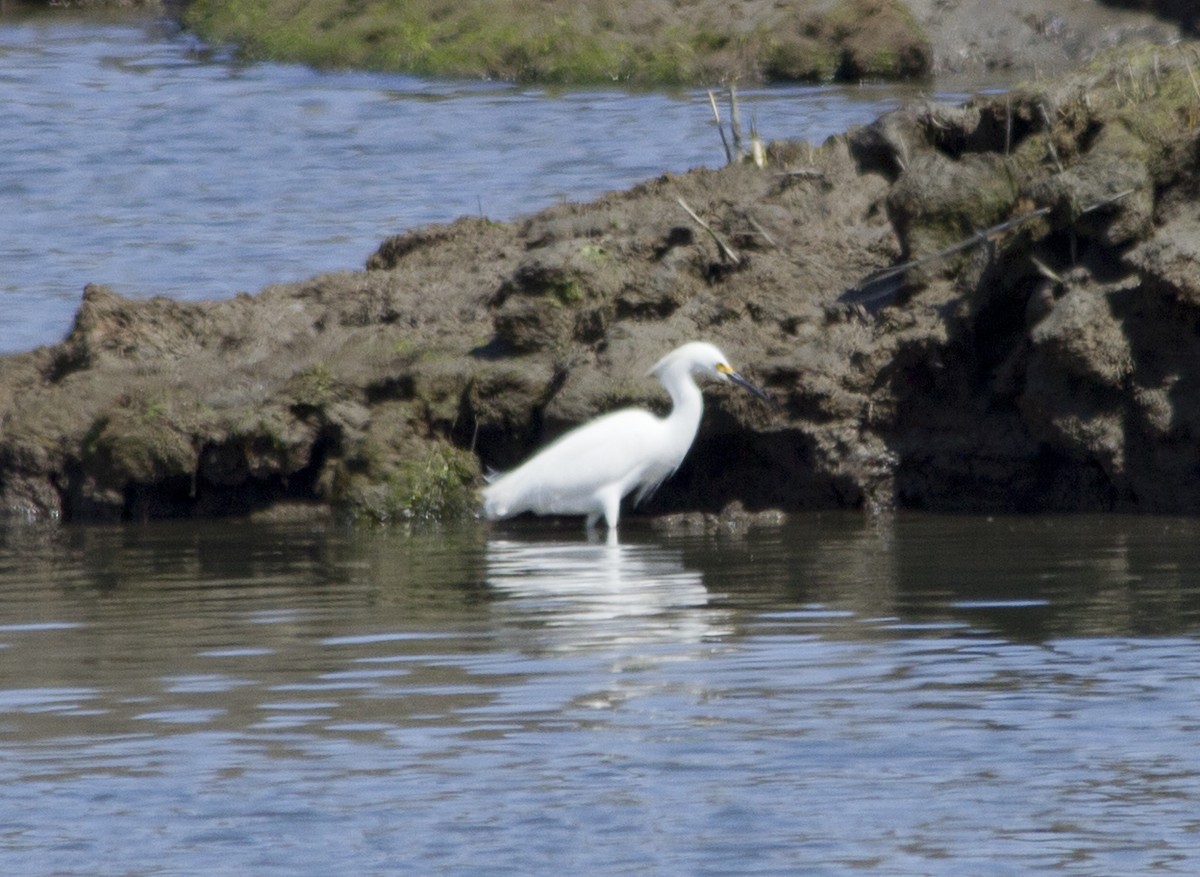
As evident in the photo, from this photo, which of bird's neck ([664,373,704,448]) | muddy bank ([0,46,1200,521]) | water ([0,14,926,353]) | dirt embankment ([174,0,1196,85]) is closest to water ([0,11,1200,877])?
muddy bank ([0,46,1200,521])

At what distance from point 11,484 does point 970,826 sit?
28.7ft

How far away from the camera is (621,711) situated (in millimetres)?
7219

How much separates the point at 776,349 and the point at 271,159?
1399 centimetres

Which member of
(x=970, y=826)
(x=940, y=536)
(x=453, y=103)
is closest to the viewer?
Answer: (x=970, y=826)

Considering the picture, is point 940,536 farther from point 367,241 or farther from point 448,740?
point 367,241

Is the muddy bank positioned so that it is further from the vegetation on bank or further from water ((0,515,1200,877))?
the vegetation on bank

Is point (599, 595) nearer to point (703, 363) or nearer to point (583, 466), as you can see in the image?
point (583, 466)

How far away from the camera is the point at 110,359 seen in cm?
1362

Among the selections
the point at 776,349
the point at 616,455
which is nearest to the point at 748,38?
the point at 776,349

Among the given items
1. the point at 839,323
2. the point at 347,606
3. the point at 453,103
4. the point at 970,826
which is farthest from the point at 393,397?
the point at 453,103

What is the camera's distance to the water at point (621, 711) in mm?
5871

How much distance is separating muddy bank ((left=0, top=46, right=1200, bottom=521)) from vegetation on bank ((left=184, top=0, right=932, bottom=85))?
51.3 ft

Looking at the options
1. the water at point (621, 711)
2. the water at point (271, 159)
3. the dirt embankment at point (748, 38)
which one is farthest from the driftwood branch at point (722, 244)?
the dirt embankment at point (748, 38)

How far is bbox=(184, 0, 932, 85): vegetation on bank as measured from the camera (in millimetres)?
29250
